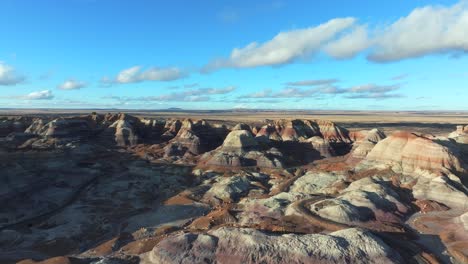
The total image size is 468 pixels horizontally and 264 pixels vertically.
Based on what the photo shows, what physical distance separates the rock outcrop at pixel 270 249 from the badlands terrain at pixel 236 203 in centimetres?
13

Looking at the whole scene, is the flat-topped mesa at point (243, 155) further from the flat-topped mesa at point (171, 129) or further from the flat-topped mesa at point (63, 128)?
the flat-topped mesa at point (63, 128)

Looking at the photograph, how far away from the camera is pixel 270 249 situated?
4162 centimetres

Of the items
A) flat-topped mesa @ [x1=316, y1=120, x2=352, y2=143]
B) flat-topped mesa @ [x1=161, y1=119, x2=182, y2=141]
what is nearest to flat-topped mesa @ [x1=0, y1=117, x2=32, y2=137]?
flat-topped mesa @ [x1=161, y1=119, x2=182, y2=141]

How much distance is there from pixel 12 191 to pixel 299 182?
195 feet

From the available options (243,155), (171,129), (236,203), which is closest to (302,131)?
(243,155)

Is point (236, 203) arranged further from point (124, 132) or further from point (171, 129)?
point (171, 129)

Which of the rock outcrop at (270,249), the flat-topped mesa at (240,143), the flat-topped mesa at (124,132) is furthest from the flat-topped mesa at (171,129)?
the rock outcrop at (270,249)

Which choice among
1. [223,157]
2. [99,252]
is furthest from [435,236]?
[223,157]

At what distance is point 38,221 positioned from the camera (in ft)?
220

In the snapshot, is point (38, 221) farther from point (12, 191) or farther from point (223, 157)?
point (223, 157)

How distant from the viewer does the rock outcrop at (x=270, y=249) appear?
4056 cm

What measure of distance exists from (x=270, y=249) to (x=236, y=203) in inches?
1307

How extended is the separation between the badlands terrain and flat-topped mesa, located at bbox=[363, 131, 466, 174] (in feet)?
0.94

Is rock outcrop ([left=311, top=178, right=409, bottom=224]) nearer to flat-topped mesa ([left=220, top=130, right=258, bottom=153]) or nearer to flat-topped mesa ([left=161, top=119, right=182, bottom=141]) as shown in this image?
flat-topped mesa ([left=220, top=130, right=258, bottom=153])
